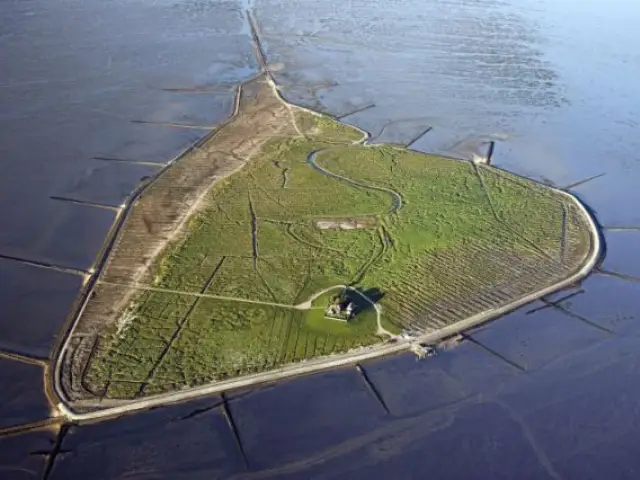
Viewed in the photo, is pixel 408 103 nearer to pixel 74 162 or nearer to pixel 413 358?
pixel 74 162

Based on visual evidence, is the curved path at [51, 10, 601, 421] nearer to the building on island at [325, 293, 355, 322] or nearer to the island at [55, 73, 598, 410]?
the island at [55, 73, 598, 410]

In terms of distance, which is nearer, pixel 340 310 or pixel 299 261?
pixel 340 310

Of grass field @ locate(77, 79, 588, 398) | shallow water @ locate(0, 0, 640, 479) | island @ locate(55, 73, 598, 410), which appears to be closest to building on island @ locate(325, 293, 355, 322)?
island @ locate(55, 73, 598, 410)

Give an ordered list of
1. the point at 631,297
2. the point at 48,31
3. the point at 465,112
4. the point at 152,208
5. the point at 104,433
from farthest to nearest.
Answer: the point at 48,31, the point at 465,112, the point at 152,208, the point at 631,297, the point at 104,433

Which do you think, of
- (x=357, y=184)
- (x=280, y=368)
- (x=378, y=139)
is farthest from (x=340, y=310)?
(x=378, y=139)

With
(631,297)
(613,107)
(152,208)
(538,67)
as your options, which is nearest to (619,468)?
(631,297)

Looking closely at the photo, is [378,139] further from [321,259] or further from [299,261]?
[299,261]
